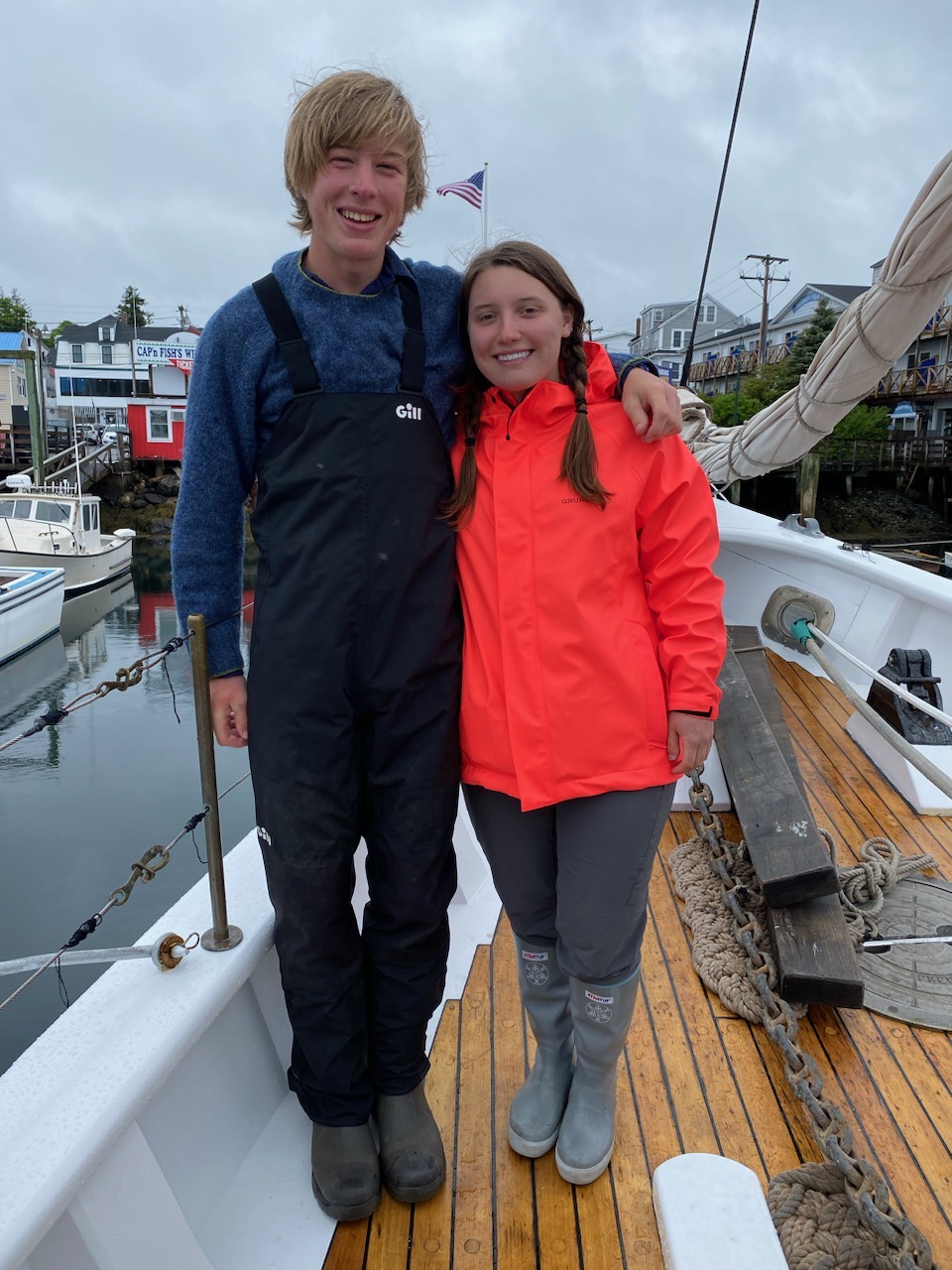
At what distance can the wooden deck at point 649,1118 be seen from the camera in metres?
1.63

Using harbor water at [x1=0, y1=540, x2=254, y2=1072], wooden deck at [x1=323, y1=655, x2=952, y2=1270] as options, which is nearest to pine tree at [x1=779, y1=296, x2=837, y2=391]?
harbor water at [x1=0, y1=540, x2=254, y2=1072]

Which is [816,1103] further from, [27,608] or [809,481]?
[27,608]

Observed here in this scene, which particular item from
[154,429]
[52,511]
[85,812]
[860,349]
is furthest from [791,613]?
[154,429]

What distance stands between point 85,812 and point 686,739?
31.9ft

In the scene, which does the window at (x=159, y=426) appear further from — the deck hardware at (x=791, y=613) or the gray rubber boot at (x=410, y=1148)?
the gray rubber boot at (x=410, y=1148)

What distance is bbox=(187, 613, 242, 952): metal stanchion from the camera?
157cm

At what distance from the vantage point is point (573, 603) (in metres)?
1.50

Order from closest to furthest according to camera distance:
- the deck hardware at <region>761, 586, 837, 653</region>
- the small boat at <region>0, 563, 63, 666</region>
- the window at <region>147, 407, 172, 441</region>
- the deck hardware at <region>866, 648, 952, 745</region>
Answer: the deck hardware at <region>866, 648, 952, 745</region> < the deck hardware at <region>761, 586, 837, 653</region> < the small boat at <region>0, 563, 63, 666</region> < the window at <region>147, 407, 172, 441</region>

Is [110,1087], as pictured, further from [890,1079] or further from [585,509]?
[890,1079]

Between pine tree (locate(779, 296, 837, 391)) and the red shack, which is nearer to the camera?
pine tree (locate(779, 296, 837, 391))

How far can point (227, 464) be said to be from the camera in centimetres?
154

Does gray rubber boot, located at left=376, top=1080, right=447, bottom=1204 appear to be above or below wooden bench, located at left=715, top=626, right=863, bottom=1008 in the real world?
below

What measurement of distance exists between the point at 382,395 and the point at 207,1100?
1.39 meters

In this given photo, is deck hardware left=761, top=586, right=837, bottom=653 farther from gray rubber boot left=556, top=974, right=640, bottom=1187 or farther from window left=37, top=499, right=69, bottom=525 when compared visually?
window left=37, top=499, right=69, bottom=525
